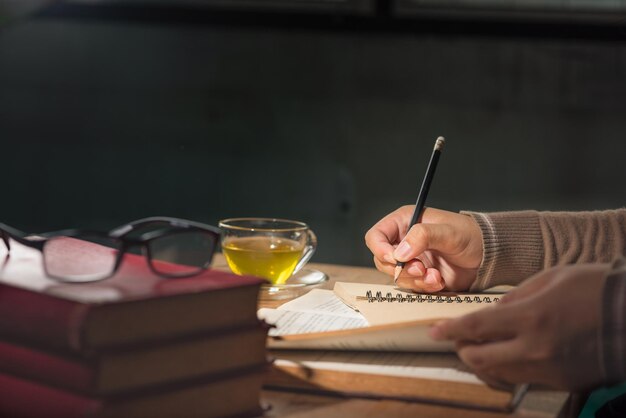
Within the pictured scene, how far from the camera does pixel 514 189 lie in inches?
103

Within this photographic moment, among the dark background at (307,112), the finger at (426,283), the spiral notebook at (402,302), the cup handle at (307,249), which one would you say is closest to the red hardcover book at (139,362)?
the spiral notebook at (402,302)

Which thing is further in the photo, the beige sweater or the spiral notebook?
the beige sweater

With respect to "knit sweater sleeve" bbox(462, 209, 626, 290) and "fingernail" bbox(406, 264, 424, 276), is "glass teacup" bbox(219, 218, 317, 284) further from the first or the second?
"knit sweater sleeve" bbox(462, 209, 626, 290)

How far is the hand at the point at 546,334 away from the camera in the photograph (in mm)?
710

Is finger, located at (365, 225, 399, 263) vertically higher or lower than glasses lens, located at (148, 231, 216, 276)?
lower

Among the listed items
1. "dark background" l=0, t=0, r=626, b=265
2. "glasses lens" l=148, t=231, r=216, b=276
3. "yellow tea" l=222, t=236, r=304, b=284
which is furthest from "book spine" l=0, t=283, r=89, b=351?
"dark background" l=0, t=0, r=626, b=265

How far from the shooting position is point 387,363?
81 cm

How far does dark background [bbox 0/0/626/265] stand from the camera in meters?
2.56

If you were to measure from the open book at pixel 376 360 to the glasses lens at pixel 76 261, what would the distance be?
188mm

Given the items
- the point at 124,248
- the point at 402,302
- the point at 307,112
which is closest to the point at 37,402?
the point at 124,248

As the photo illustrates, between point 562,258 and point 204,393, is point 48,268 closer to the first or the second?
point 204,393

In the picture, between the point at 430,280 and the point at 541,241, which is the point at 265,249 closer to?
the point at 430,280

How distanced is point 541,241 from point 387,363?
560 millimetres

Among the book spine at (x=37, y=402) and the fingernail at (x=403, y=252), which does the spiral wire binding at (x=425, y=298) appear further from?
the book spine at (x=37, y=402)
